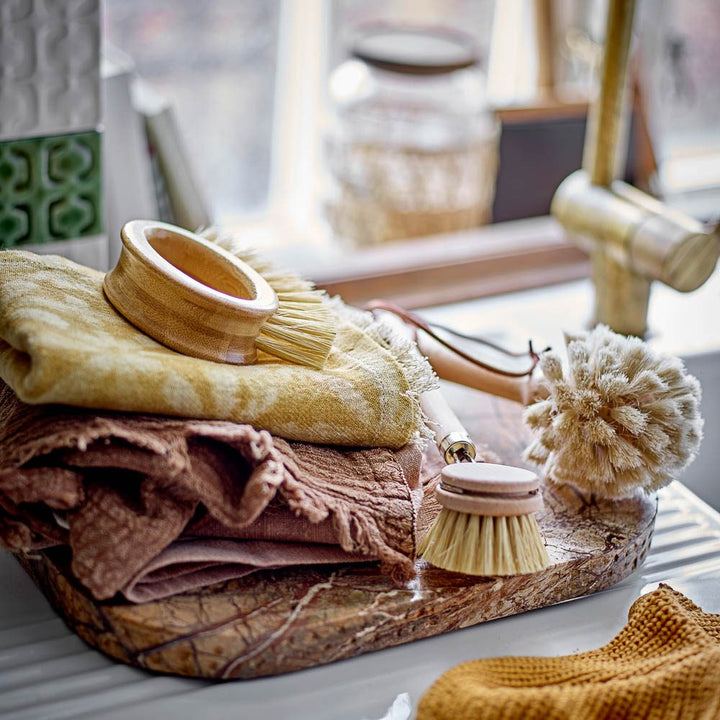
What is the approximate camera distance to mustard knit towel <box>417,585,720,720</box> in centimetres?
46

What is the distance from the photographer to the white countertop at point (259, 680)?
18.8 inches

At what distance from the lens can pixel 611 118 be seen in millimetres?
904

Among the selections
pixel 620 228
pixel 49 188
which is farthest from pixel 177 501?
pixel 620 228

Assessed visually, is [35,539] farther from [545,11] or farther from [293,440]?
[545,11]

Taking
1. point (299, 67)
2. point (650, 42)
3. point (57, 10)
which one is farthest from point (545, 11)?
point (57, 10)

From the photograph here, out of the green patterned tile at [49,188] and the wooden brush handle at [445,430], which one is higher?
the green patterned tile at [49,188]

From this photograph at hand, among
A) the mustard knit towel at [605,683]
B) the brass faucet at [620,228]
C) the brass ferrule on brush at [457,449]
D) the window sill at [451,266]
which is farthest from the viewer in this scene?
the window sill at [451,266]

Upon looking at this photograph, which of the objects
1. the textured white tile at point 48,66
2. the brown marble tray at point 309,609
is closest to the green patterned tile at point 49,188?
the textured white tile at point 48,66

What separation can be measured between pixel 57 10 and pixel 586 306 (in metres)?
0.63

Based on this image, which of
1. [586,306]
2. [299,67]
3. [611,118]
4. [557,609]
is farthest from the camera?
[299,67]

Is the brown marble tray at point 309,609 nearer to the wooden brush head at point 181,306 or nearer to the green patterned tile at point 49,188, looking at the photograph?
the wooden brush head at point 181,306

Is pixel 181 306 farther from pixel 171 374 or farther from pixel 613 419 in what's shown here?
pixel 613 419

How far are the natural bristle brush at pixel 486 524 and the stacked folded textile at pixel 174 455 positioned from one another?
0.02 m

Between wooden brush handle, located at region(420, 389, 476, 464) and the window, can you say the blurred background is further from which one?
wooden brush handle, located at region(420, 389, 476, 464)
